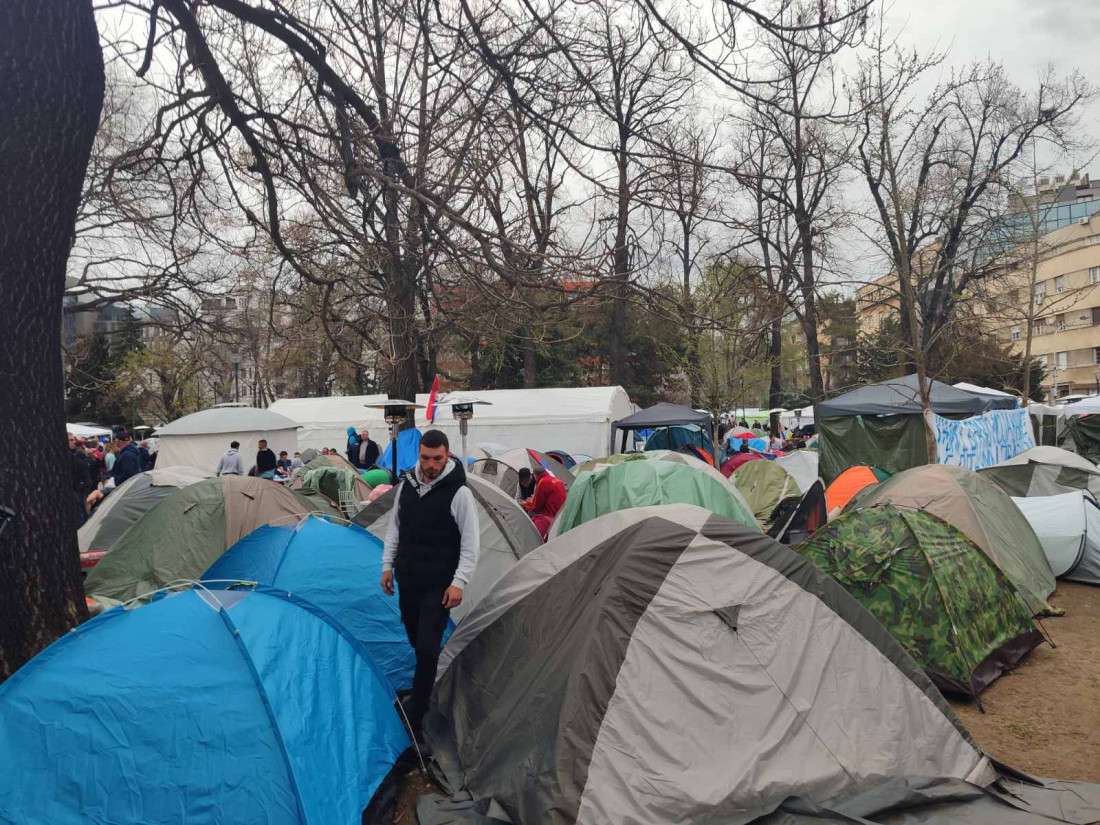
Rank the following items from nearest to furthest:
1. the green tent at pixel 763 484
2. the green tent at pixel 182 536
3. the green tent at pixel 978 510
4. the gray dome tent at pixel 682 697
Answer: the gray dome tent at pixel 682 697, the green tent at pixel 978 510, the green tent at pixel 182 536, the green tent at pixel 763 484

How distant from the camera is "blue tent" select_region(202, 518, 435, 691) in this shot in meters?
5.08

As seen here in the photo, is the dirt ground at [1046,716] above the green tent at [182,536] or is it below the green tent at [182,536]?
below

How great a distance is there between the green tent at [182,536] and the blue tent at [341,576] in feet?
4.78

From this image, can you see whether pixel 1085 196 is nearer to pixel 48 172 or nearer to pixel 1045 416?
pixel 1045 416

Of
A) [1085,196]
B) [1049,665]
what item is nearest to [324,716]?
[1049,665]

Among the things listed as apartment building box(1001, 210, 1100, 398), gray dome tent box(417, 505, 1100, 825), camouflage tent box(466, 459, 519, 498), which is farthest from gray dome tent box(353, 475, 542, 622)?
apartment building box(1001, 210, 1100, 398)

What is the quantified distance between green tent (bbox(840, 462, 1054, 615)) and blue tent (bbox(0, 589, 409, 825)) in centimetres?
477

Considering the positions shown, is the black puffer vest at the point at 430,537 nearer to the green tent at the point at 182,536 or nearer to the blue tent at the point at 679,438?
the green tent at the point at 182,536

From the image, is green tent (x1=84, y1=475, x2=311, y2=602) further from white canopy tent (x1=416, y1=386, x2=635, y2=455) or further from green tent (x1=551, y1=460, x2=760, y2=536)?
white canopy tent (x1=416, y1=386, x2=635, y2=455)

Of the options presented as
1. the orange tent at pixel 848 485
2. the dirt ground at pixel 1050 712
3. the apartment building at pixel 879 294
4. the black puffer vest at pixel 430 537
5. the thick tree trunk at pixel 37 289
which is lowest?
the dirt ground at pixel 1050 712

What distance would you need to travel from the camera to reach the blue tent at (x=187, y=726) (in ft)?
10.0

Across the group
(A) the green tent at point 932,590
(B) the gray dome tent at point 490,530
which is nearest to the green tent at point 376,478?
(B) the gray dome tent at point 490,530

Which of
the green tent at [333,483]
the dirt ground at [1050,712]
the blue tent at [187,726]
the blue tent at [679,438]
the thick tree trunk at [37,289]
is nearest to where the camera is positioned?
the blue tent at [187,726]

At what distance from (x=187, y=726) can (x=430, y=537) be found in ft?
4.87
